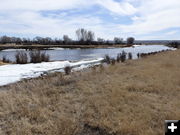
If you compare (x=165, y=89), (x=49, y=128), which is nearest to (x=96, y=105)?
(x=49, y=128)

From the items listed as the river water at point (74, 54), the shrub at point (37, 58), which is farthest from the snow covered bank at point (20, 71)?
the river water at point (74, 54)

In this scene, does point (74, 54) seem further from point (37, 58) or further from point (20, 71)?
Answer: point (20, 71)

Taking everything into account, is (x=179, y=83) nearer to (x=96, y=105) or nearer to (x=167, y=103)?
(x=167, y=103)

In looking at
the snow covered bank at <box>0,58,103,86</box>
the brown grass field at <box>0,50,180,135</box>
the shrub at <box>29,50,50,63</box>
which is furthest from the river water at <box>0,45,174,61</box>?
the brown grass field at <box>0,50,180,135</box>

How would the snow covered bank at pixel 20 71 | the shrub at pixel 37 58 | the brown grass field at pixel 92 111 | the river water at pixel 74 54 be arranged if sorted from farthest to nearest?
the river water at pixel 74 54
the shrub at pixel 37 58
the snow covered bank at pixel 20 71
the brown grass field at pixel 92 111

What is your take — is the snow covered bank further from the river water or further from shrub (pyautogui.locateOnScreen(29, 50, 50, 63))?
the river water

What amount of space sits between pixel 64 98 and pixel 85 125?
2364mm

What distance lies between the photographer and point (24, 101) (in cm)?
677

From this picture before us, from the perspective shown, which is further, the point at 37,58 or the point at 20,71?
the point at 37,58

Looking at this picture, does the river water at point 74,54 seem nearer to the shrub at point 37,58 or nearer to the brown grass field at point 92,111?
the shrub at point 37,58

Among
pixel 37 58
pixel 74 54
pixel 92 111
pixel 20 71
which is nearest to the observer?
pixel 92 111

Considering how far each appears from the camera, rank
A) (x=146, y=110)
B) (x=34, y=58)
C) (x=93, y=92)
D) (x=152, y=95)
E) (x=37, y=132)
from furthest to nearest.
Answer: (x=34, y=58), (x=93, y=92), (x=152, y=95), (x=146, y=110), (x=37, y=132)

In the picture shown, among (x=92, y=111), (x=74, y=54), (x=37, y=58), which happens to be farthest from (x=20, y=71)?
(x=74, y=54)

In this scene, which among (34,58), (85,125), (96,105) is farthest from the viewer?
(34,58)
